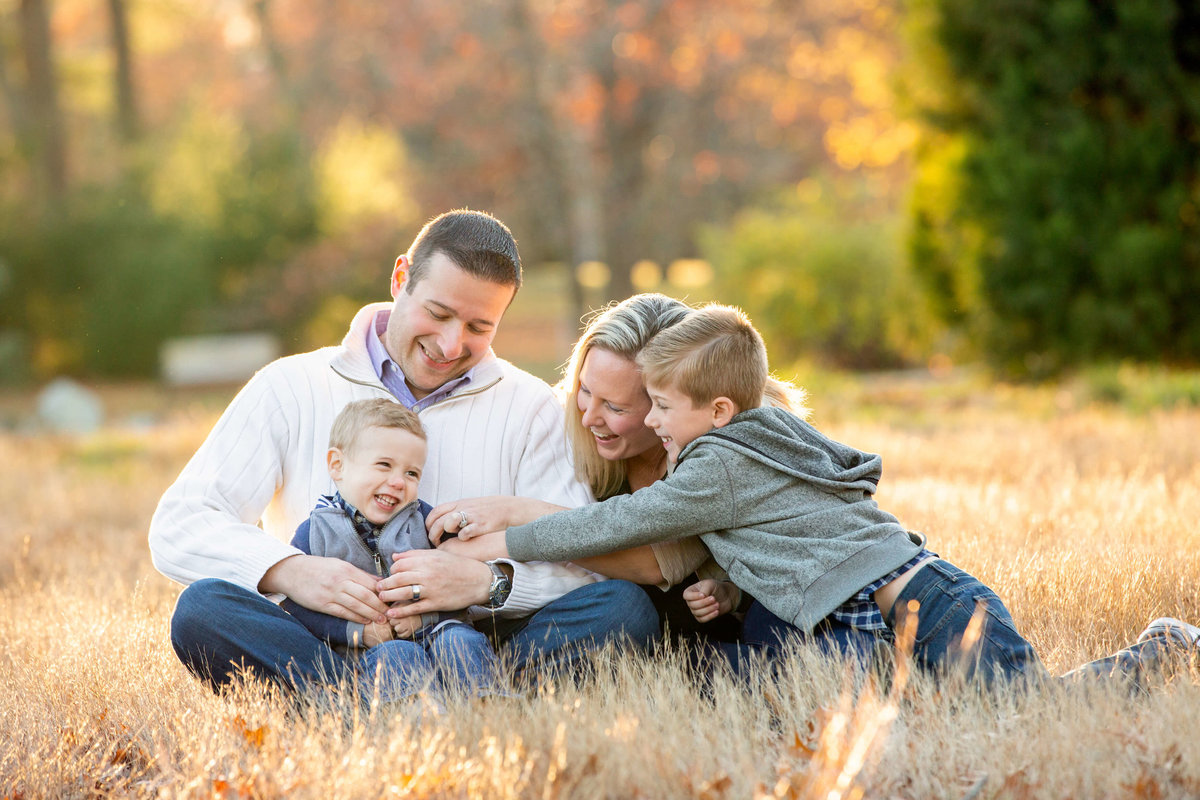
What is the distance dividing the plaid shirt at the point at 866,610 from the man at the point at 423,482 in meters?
0.57

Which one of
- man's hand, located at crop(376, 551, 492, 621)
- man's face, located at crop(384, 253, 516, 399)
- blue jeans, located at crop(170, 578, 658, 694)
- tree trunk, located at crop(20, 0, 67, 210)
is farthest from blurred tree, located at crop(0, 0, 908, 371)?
blue jeans, located at crop(170, 578, 658, 694)

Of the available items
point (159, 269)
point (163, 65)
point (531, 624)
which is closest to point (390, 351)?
point (531, 624)

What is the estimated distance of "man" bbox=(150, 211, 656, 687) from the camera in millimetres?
3305

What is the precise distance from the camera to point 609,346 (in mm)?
3602

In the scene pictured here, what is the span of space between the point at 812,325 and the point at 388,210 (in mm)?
7562

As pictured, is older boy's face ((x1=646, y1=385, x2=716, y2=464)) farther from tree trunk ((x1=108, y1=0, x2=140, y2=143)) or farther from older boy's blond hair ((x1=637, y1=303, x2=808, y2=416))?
tree trunk ((x1=108, y1=0, x2=140, y2=143))

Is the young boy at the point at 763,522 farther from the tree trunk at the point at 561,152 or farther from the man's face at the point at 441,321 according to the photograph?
the tree trunk at the point at 561,152

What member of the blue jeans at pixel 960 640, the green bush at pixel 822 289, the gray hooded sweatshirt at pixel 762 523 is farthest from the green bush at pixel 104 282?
the blue jeans at pixel 960 640

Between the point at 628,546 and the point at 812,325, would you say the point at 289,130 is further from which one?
the point at 628,546

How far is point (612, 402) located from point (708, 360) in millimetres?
369

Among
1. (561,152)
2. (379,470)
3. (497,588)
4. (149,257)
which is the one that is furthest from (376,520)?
(561,152)

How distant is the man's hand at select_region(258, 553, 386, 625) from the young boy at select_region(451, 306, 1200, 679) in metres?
0.35

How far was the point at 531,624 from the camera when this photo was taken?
3529 mm

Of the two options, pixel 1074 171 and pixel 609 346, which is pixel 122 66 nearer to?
pixel 1074 171
